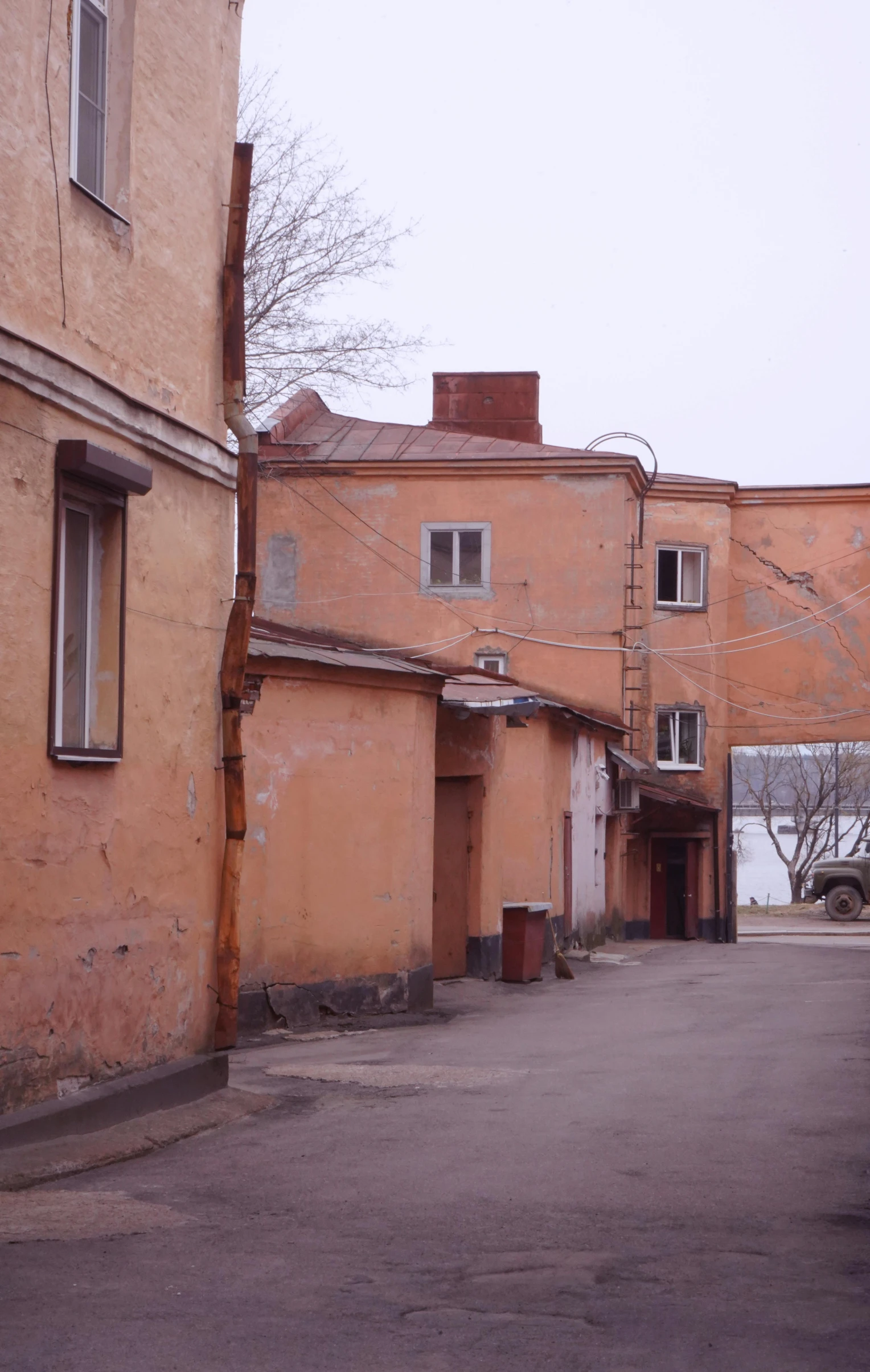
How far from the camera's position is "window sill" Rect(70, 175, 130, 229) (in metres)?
8.18

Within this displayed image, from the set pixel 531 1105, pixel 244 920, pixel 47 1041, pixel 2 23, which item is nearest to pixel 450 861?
pixel 244 920

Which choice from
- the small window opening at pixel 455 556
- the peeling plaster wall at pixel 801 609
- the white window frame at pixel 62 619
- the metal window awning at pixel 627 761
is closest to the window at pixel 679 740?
the metal window awning at pixel 627 761

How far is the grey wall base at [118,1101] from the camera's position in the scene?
745 centimetres

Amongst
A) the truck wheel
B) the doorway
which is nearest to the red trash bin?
the doorway

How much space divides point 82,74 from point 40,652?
3310mm

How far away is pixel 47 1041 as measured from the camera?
7852 mm

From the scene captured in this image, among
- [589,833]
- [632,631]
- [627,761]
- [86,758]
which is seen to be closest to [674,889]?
[627,761]

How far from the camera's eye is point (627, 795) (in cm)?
3050

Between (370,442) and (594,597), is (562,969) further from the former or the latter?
(370,442)

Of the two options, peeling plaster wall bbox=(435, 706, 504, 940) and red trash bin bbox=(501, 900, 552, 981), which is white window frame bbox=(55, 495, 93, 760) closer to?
peeling plaster wall bbox=(435, 706, 504, 940)

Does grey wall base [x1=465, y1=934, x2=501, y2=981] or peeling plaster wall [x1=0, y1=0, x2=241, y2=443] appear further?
grey wall base [x1=465, y1=934, x2=501, y2=981]

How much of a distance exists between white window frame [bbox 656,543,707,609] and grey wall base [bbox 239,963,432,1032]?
19.2 m

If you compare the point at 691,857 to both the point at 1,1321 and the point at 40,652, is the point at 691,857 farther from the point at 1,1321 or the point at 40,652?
the point at 1,1321

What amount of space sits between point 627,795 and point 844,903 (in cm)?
1520
